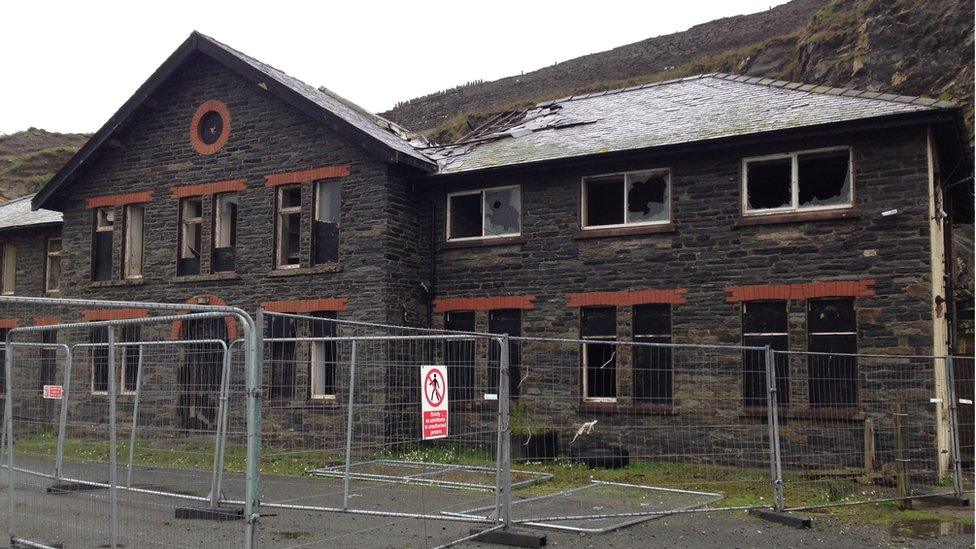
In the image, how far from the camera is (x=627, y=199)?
17250 millimetres

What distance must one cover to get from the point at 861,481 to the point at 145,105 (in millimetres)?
17090

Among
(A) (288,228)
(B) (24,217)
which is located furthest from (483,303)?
(B) (24,217)

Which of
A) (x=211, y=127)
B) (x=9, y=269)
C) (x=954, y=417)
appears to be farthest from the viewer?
(x=9, y=269)

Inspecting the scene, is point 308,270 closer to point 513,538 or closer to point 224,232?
point 224,232

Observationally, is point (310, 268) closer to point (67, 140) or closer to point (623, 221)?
point (623, 221)

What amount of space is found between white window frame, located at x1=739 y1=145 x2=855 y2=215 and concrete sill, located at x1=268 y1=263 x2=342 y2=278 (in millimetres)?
8029

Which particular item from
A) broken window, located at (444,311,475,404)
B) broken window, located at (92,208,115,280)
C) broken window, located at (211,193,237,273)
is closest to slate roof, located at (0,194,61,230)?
broken window, located at (92,208,115,280)

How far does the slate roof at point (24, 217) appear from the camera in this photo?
24.9 meters

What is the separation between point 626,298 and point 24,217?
18.4 meters

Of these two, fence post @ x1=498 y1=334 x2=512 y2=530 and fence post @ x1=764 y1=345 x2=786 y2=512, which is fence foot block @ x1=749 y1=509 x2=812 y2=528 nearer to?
fence post @ x1=764 y1=345 x2=786 y2=512

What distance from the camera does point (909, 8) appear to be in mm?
30453

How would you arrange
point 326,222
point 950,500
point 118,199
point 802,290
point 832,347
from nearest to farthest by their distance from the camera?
1. point 950,500
2. point 832,347
3. point 802,290
4. point 326,222
5. point 118,199

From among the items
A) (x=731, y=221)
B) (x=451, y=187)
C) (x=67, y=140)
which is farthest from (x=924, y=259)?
(x=67, y=140)

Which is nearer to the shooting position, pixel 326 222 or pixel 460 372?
pixel 460 372
